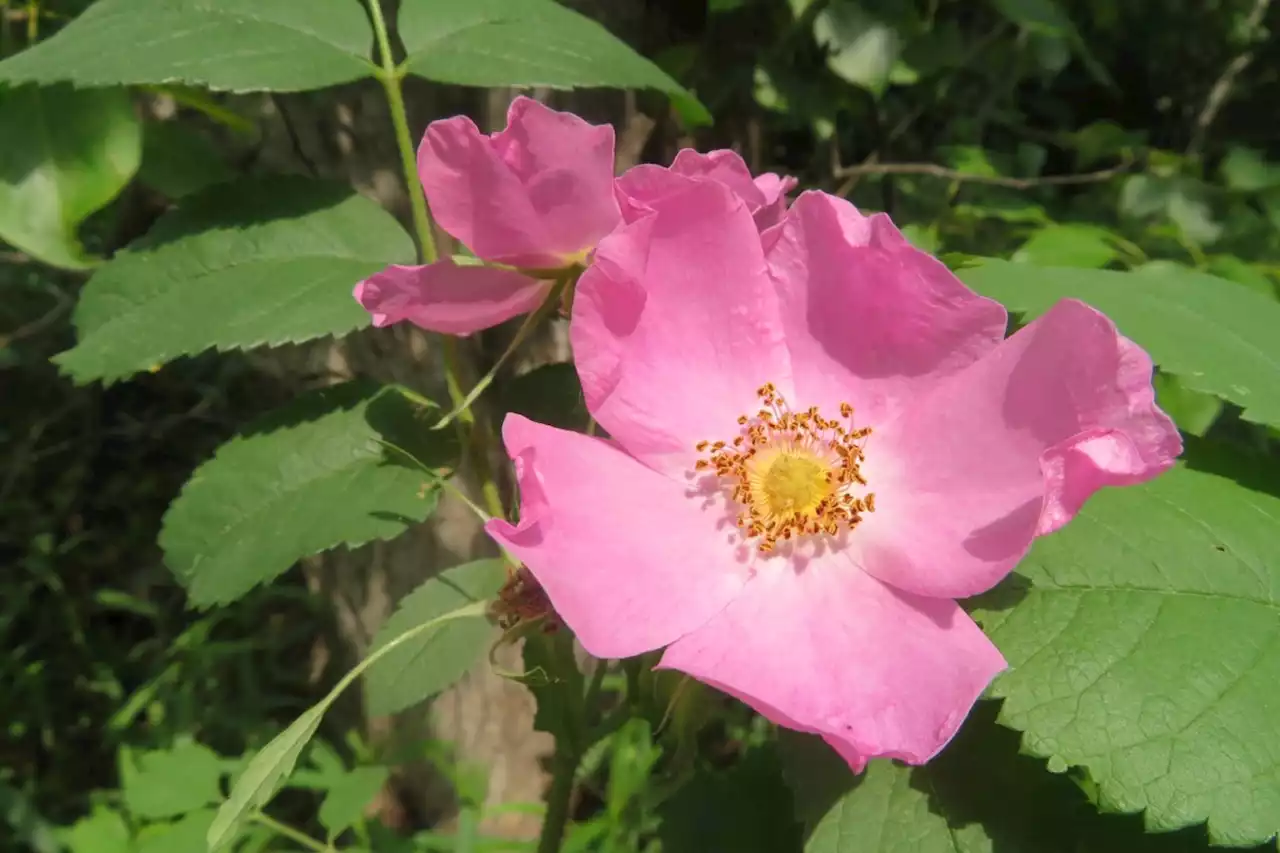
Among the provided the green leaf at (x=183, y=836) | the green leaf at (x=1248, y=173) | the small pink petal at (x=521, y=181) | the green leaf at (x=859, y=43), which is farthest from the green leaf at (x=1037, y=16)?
the green leaf at (x=183, y=836)

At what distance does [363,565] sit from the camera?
152 centimetres

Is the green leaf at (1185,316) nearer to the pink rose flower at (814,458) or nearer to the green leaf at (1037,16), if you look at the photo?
the pink rose flower at (814,458)

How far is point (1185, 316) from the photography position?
68 centimetres

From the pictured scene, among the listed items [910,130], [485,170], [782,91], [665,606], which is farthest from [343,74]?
[910,130]

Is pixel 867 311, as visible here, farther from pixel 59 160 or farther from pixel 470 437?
pixel 59 160

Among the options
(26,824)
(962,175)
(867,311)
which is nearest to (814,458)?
(867,311)

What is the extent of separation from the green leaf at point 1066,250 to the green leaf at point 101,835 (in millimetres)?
1438

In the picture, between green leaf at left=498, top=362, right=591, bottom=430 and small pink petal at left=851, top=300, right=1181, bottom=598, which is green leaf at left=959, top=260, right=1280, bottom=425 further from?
green leaf at left=498, top=362, right=591, bottom=430

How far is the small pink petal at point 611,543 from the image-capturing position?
1.76 feet

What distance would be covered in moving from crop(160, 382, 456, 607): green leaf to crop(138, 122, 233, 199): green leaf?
33cm

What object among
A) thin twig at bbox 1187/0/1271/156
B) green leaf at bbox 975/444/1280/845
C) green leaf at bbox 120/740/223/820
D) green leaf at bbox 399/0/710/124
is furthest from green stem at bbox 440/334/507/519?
thin twig at bbox 1187/0/1271/156

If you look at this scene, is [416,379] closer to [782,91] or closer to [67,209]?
[67,209]

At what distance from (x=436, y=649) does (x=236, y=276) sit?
1.19ft

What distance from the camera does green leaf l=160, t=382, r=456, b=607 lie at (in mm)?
759
